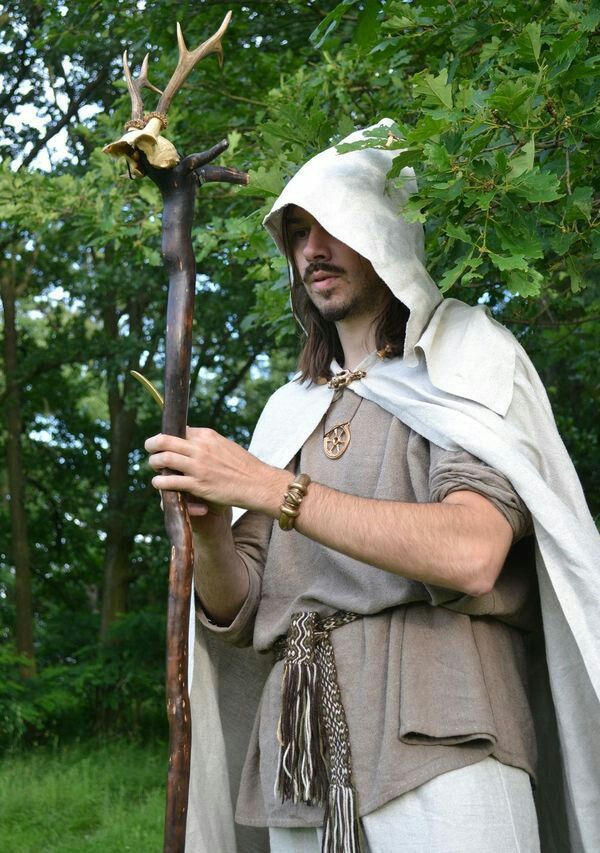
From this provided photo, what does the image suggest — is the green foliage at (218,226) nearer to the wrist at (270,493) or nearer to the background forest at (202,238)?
the background forest at (202,238)

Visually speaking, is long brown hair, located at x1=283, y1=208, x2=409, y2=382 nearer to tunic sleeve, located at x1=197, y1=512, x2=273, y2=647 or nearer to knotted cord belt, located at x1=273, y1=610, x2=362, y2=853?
tunic sleeve, located at x1=197, y1=512, x2=273, y2=647

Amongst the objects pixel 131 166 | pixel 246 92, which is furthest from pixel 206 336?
pixel 131 166

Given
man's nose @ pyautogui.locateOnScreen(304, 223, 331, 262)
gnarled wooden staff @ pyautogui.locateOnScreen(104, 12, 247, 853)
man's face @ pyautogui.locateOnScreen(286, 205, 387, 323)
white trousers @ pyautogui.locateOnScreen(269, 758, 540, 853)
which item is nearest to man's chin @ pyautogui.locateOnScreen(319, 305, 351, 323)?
man's face @ pyautogui.locateOnScreen(286, 205, 387, 323)

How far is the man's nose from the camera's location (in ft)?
8.78

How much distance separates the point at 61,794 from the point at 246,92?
14.7 ft

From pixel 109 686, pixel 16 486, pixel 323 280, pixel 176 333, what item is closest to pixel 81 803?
pixel 109 686

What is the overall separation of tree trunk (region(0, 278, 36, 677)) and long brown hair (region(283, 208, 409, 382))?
30.3 ft

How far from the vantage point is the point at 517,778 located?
7.50 feet

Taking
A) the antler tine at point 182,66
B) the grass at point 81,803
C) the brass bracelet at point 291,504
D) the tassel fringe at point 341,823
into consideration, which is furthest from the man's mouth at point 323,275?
the grass at point 81,803

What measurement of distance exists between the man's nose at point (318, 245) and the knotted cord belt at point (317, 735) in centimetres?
82

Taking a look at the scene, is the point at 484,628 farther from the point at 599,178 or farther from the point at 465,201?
the point at 599,178

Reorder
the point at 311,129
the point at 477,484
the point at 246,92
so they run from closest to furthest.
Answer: the point at 477,484, the point at 311,129, the point at 246,92

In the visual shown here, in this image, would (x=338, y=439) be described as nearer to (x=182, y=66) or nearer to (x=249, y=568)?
(x=249, y=568)

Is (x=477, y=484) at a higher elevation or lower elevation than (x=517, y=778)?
higher
